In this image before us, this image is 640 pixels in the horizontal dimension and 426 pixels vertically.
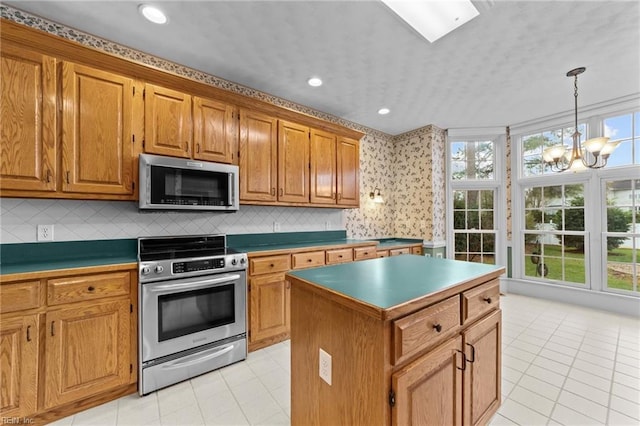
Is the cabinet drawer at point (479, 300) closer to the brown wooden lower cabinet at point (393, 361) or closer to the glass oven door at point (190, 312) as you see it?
the brown wooden lower cabinet at point (393, 361)

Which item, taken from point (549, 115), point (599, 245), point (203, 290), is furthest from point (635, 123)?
point (203, 290)

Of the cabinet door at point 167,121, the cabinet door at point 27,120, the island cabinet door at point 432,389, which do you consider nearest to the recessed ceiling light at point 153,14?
the cabinet door at point 167,121

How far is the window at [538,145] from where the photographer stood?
13.2 ft

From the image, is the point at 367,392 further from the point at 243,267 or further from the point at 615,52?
the point at 615,52

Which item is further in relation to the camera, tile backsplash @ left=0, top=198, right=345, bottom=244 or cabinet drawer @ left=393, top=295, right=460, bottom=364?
tile backsplash @ left=0, top=198, right=345, bottom=244

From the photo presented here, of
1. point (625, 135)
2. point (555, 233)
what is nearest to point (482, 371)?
point (555, 233)

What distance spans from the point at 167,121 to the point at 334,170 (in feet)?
6.68

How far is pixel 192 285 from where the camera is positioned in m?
2.07

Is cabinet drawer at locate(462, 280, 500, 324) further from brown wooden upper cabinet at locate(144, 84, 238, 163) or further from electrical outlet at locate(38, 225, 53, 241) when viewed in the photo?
electrical outlet at locate(38, 225, 53, 241)

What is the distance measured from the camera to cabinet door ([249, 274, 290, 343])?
2.50 meters

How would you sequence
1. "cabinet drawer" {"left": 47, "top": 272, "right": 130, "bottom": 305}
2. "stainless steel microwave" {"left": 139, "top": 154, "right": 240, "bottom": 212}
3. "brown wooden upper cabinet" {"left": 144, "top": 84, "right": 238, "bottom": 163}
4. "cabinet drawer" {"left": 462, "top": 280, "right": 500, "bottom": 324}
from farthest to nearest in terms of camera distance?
1. "brown wooden upper cabinet" {"left": 144, "top": 84, "right": 238, "bottom": 163}
2. "stainless steel microwave" {"left": 139, "top": 154, "right": 240, "bottom": 212}
3. "cabinet drawer" {"left": 47, "top": 272, "right": 130, "bottom": 305}
4. "cabinet drawer" {"left": 462, "top": 280, "right": 500, "bottom": 324}

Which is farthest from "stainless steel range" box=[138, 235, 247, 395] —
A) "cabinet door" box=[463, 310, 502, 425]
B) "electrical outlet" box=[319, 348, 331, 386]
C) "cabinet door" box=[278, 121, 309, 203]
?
"cabinet door" box=[463, 310, 502, 425]

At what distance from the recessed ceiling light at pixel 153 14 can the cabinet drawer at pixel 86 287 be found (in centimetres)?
197

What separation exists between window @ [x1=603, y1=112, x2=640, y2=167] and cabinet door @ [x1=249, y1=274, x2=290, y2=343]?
4.81m
